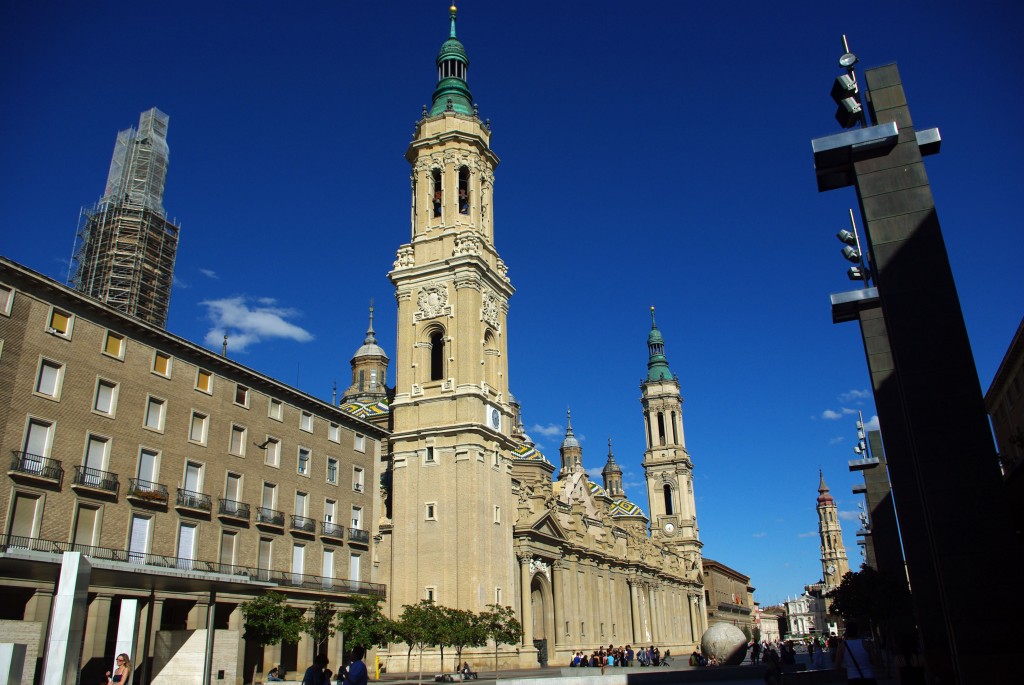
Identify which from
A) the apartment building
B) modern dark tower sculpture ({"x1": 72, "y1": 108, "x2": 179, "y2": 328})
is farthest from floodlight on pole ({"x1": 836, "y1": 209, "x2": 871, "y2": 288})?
modern dark tower sculpture ({"x1": 72, "y1": 108, "x2": 179, "y2": 328})

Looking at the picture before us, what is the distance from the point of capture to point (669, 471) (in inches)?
4370

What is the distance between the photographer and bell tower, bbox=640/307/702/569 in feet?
363

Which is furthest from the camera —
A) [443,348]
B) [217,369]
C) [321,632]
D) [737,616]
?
[737,616]

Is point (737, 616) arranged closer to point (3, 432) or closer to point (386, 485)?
point (386, 485)

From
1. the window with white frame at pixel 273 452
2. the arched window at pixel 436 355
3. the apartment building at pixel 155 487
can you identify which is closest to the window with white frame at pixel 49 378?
the apartment building at pixel 155 487

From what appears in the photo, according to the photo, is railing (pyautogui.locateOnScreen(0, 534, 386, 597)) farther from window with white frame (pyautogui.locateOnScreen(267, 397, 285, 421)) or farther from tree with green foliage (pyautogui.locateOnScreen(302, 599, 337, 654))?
window with white frame (pyautogui.locateOnScreen(267, 397, 285, 421))

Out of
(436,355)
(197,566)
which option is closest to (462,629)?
(197,566)

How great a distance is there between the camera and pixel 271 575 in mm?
38781

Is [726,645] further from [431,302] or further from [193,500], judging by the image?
[431,302]

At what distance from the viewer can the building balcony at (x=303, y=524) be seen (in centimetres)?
4106

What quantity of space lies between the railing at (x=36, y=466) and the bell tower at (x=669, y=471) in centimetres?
8872

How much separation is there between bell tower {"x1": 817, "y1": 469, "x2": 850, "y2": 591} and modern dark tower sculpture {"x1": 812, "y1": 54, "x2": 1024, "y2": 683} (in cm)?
18909

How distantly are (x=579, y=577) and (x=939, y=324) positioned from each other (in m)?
59.5

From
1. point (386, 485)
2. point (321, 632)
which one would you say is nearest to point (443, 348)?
Result: point (386, 485)
